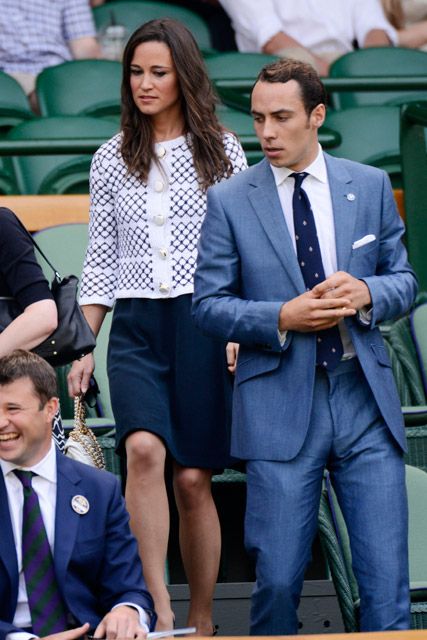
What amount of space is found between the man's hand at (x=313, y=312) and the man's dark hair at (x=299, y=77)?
518 millimetres

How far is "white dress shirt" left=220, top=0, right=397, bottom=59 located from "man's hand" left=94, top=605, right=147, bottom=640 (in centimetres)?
498

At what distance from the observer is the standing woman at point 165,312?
4.34m

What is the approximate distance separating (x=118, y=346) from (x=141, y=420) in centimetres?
25

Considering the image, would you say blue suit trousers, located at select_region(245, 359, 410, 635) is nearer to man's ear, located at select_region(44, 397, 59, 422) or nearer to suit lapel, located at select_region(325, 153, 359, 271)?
suit lapel, located at select_region(325, 153, 359, 271)

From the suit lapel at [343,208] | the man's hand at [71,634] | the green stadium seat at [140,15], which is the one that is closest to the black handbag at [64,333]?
the suit lapel at [343,208]

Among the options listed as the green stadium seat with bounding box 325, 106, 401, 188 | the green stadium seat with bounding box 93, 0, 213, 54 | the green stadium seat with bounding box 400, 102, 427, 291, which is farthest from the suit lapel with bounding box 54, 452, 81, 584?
the green stadium seat with bounding box 93, 0, 213, 54

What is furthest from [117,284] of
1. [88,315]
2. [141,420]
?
[141,420]

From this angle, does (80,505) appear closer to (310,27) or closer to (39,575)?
(39,575)

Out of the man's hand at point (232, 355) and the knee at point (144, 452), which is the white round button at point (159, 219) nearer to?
the man's hand at point (232, 355)

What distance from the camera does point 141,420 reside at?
14.2 feet

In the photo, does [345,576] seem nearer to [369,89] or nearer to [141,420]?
[141,420]

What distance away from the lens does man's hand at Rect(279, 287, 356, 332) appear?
12.6ft

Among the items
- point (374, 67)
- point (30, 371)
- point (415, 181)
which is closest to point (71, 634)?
point (30, 371)

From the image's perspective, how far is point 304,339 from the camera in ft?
13.0
